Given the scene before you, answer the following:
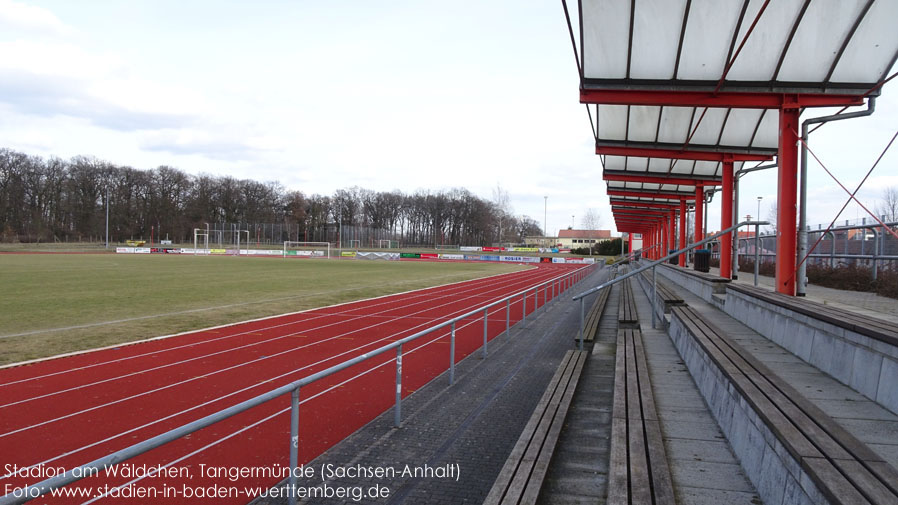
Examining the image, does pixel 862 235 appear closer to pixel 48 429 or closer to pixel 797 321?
pixel 797 321

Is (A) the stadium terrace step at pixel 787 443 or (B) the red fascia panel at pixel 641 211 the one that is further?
(B) the red fascia panel at pixel 641 211

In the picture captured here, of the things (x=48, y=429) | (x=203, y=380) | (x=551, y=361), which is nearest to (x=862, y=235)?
(x=551, y=361)

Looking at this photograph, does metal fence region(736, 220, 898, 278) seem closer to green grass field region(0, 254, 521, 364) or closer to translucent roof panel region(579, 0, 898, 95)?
translucent roof panel region(579, 0, 898, 95)

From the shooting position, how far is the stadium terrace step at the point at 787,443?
7.24 ft

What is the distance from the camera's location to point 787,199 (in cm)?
945

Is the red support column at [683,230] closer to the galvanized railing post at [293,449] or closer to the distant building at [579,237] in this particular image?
the galvanized railing post at [293,449]

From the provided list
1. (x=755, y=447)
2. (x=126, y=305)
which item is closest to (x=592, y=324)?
(x=755, y=447)

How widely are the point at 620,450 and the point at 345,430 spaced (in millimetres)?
2994

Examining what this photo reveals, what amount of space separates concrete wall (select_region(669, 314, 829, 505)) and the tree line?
92.9 meters

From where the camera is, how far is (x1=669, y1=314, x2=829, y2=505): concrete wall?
251cm

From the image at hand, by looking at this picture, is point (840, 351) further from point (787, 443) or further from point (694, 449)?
point (787, 443)

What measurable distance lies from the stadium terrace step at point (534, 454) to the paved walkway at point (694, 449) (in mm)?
868

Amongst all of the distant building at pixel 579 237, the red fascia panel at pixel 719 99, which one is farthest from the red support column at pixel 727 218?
the distant building at pixel 579 237

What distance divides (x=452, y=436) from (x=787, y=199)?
8005mm
